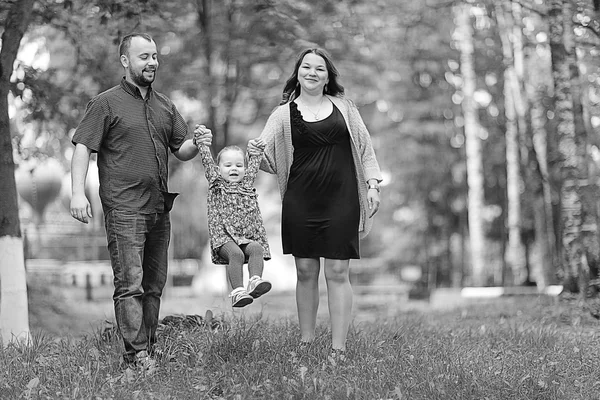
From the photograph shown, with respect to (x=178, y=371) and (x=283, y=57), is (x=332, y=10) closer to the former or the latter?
(x=283, y=57)

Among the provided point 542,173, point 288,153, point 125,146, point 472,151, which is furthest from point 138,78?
point 472,151

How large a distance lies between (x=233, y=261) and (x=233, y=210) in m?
0.42

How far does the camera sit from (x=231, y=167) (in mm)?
6582

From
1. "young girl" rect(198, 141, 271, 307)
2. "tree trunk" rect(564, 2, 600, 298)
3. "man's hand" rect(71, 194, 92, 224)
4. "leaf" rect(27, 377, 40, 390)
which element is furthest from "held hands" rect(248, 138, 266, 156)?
"tree trunk" rect(564, 2, 600, 298)

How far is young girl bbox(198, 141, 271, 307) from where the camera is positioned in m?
6.51

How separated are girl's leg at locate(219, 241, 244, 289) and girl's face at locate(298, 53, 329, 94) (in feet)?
4.36

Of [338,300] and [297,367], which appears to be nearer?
[297,367]

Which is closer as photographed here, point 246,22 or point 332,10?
point 332,10

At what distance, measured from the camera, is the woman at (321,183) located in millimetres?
6809

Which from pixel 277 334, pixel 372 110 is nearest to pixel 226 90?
pixel 372 110

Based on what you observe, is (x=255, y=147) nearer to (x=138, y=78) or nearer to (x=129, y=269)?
(x=138, y=78)

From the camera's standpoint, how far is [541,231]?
2155cm

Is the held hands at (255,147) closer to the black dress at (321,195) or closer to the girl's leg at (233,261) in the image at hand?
the black dress at (321,195)

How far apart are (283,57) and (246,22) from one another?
0.98 meters
